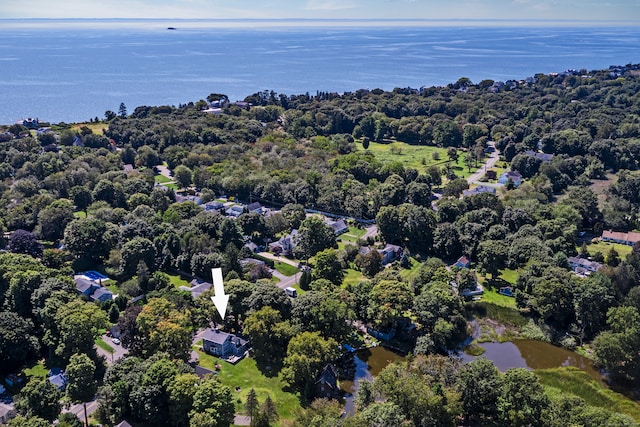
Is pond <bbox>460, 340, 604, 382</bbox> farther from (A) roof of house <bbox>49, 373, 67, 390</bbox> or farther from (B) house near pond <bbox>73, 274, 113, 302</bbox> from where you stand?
(B) house near pond <bbox>73, 274, 113, 302</bbox>

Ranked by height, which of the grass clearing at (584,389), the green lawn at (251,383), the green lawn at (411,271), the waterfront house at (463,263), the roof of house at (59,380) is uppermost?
the waterfront house at (463,263)

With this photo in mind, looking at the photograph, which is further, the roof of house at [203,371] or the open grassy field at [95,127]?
the open grassy field at [95,127]

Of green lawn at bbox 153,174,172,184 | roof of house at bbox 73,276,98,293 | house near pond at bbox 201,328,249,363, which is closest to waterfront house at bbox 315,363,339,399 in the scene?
house near pond at bbox 201,328,249,363

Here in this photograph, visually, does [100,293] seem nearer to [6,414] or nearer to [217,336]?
[217,336]

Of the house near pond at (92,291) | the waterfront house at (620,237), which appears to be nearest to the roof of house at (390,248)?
the waterfront house at (620,237)

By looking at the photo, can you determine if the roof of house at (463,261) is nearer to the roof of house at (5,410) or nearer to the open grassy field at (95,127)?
the roof of house at (5,410)
